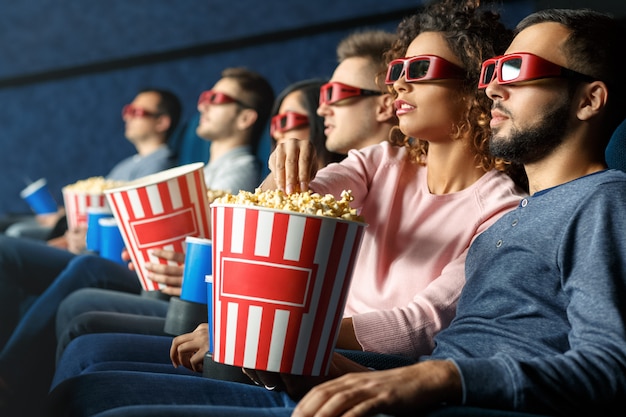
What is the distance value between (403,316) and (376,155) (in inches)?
15.3

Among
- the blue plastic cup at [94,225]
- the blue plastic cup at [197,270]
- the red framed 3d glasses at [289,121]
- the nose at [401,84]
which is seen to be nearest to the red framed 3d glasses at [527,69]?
the nose at [401,84]

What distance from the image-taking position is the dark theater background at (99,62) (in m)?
5.11

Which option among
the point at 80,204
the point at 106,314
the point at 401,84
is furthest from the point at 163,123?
the point at 401,84

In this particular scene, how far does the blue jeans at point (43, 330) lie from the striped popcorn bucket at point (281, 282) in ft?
3.84

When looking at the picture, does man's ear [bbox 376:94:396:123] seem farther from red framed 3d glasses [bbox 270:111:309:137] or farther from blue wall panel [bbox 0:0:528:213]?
blue wall panel [bbox 0:0:528:213]

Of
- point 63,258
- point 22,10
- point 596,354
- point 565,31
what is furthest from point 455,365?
point 22,10

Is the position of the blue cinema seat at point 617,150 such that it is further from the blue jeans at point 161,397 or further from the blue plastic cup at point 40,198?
the blue plastic cup at point 40,198

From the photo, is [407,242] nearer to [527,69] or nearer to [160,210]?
[527,69]

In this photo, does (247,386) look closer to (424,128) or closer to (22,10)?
(424,128)

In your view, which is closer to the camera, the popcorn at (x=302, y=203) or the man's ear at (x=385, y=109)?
the popcorn at (x=302, y=203)

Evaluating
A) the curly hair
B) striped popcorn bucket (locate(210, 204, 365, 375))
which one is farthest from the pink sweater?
striped popcorn bucket (locate(210, 204, 365, 375))

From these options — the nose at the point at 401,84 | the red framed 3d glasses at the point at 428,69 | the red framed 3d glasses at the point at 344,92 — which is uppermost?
the red framed 3d glasses at the point at 428,69

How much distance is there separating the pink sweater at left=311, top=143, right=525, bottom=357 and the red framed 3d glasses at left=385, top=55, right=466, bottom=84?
18cm

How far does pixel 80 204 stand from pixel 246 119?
0.70 meters
